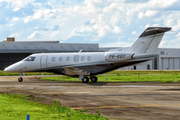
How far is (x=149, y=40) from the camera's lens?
93.8ft

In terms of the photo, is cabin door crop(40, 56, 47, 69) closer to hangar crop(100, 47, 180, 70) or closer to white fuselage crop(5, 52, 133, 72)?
white fuselage crop(5, 52, 133, 72)

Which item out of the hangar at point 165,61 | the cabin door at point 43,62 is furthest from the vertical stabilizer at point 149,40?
the hangar at point 165,61

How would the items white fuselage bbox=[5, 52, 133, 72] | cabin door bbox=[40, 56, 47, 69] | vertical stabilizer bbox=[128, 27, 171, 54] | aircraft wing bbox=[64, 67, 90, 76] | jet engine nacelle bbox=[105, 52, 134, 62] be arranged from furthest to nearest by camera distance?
cabin door bbox=[40, 56, 47, 69] < aircraft wing bbox=[64, 67, 90, 76] < white fuselage bbox=[5, 52, 133, 72] < jet engine nacelle bbox=[105, 52, 134, 62] < vertical stabilizer bbox=[128, 27, 171, 54]

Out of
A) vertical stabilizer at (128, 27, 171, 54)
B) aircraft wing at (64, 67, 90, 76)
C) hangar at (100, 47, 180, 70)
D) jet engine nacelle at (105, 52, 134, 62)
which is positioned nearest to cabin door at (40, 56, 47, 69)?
aircraft wing at (64, 67, 90, 76)

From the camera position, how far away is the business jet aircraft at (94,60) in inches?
1116

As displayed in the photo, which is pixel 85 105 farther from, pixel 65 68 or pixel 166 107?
pixel 65 68

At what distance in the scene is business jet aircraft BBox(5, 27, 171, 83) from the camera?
2834cm

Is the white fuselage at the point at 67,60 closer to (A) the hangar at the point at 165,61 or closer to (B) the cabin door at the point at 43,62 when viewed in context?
(B) the cabin door at the point at 43,62

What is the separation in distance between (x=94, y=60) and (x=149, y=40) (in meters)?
6.20

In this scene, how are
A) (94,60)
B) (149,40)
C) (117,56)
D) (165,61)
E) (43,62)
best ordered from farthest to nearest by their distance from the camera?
(165,61), (43,62), (94,60), (117,56), (149,40)

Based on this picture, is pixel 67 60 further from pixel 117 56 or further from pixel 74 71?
pixel 117 56

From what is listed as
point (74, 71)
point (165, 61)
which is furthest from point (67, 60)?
point (165, 61)

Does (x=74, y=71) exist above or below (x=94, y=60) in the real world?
below

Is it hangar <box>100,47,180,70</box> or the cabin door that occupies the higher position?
hangar <box>100,47,180,70</box>
